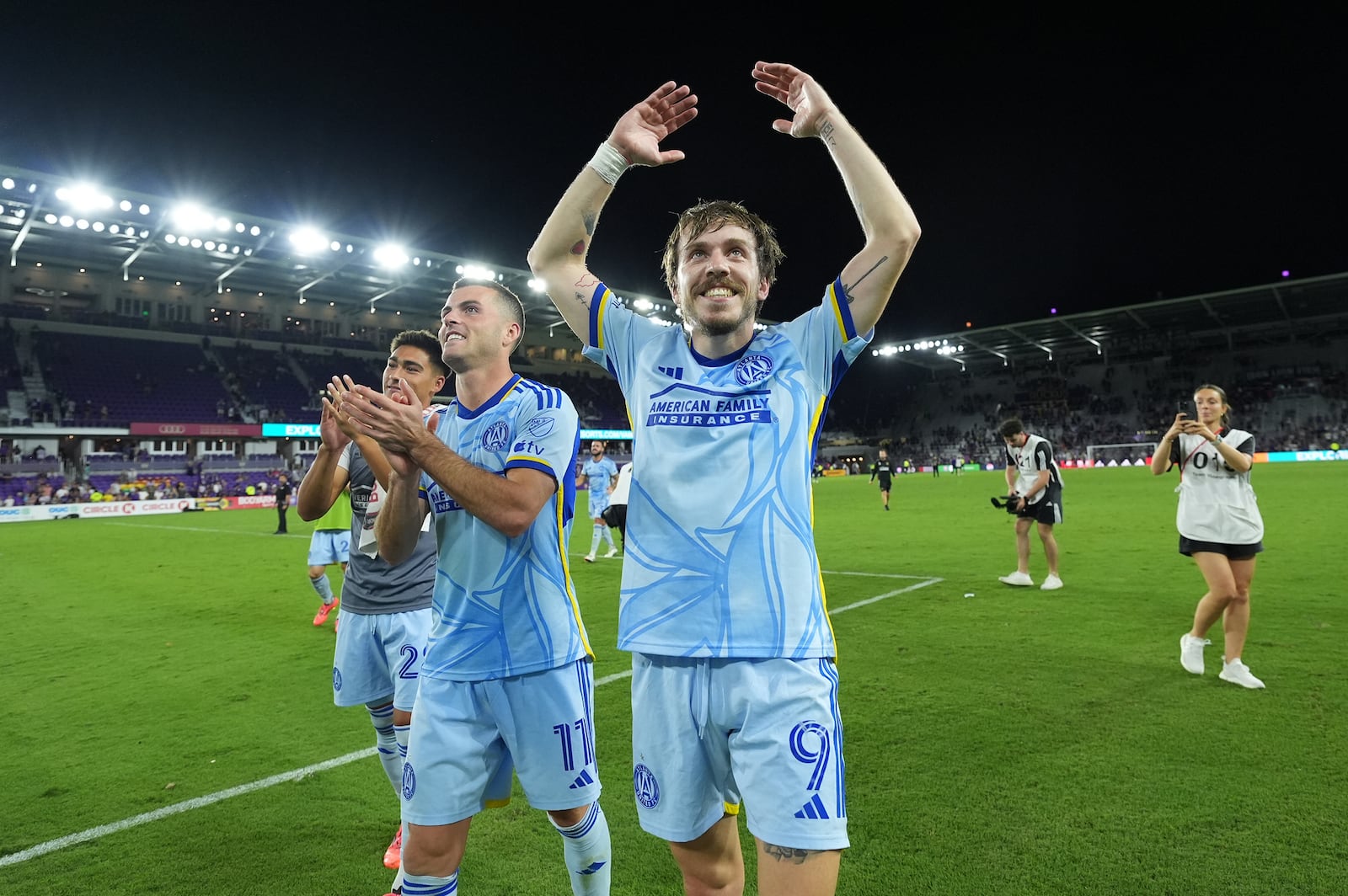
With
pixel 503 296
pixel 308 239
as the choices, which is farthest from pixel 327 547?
pixel 308 239

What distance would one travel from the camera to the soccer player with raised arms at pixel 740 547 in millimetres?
2113

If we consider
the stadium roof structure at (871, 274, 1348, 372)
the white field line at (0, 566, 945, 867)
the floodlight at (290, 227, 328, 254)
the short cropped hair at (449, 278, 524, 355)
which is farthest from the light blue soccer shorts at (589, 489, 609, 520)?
the stadium roof structure at (871, 274, 1348, 372)

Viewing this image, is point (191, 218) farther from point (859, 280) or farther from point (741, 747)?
point (741, 747)

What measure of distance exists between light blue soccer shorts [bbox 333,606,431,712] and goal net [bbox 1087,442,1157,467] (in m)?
58.7

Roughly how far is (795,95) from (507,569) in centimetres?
201

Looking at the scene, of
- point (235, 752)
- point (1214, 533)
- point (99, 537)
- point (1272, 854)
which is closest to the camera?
point (1272, 854)

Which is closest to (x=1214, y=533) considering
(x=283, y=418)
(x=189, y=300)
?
(x=283, y=418)

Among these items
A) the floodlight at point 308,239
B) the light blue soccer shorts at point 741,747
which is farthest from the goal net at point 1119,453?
the light blue soccer shorts at point 741,747

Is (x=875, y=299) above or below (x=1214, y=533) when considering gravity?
above

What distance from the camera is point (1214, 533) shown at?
19.5ft

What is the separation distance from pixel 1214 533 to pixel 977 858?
3.90 metres

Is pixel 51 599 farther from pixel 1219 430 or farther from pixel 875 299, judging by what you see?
pixel 1219 430

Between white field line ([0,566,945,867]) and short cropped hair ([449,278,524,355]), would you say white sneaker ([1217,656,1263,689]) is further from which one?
white field line ([0,566,945,867])

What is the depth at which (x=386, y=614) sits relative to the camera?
387cm
